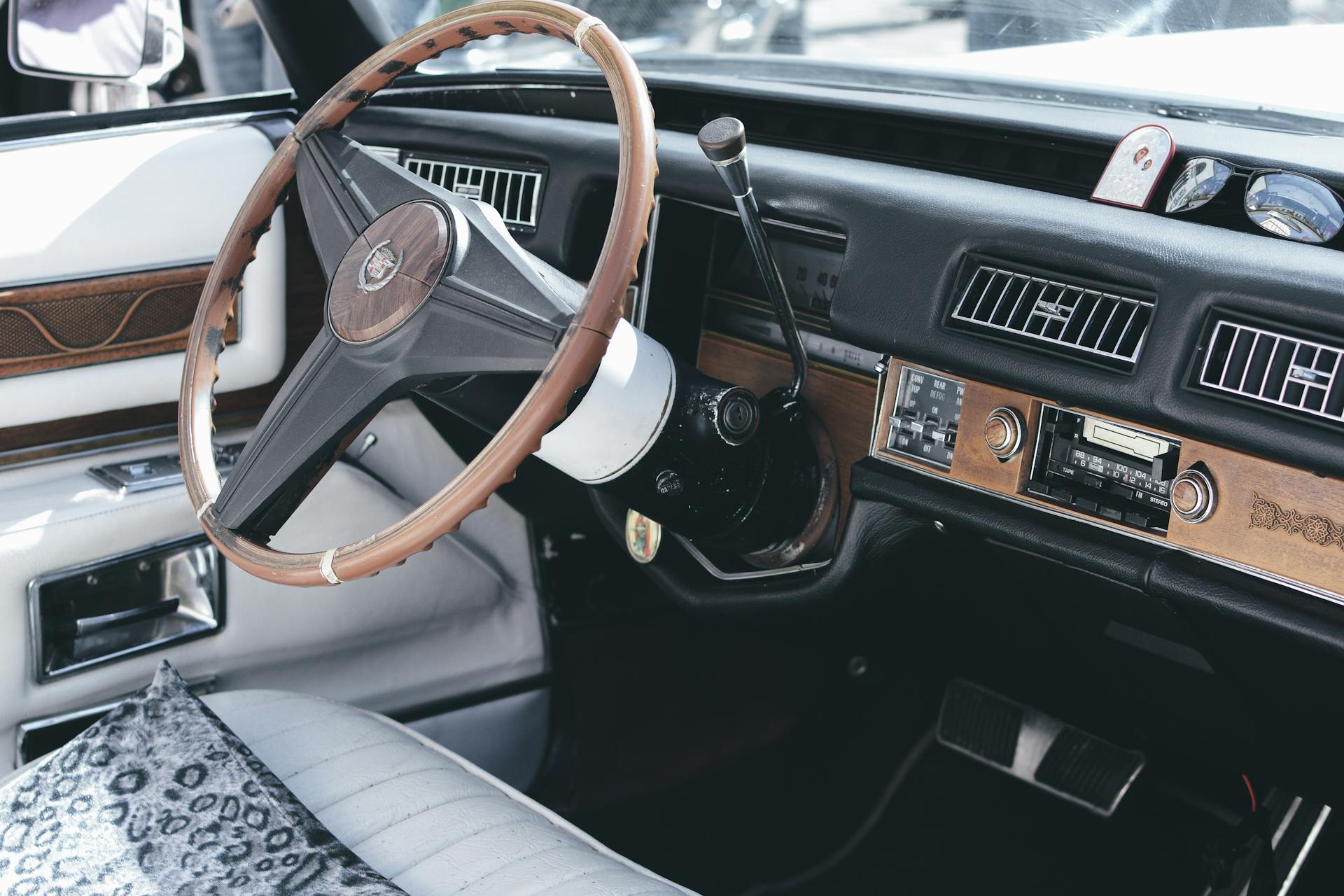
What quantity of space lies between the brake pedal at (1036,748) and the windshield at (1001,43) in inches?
40.1

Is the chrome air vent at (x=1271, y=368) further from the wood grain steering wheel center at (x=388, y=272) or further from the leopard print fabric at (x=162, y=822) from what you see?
the leopard print fabric at (x=162, y=822)

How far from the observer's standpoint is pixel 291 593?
1.72m

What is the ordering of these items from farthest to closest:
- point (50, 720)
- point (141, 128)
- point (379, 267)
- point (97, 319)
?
point (141, 128)
point (97, 319)
point (50, 720)
point (379, 267)

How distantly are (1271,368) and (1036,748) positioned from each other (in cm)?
109

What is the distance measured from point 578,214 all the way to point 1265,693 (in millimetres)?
1004

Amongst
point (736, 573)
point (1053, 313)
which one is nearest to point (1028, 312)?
point (1053, 313)

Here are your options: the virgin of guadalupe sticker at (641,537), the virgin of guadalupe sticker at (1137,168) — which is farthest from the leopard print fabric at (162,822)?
the virgin of guadalupe sticker at (1137,168)

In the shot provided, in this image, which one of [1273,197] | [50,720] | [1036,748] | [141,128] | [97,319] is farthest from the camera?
[1036,748]

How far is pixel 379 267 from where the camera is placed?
119cm

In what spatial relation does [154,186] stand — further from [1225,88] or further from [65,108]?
[1225,88]

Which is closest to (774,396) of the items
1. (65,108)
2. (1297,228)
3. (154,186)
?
(1297,228)

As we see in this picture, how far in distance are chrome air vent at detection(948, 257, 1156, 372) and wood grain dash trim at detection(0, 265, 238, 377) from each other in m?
1.15

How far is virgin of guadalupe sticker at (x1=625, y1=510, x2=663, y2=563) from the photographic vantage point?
156cm

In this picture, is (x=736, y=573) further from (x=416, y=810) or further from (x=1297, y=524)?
(x=1297, y=524)
